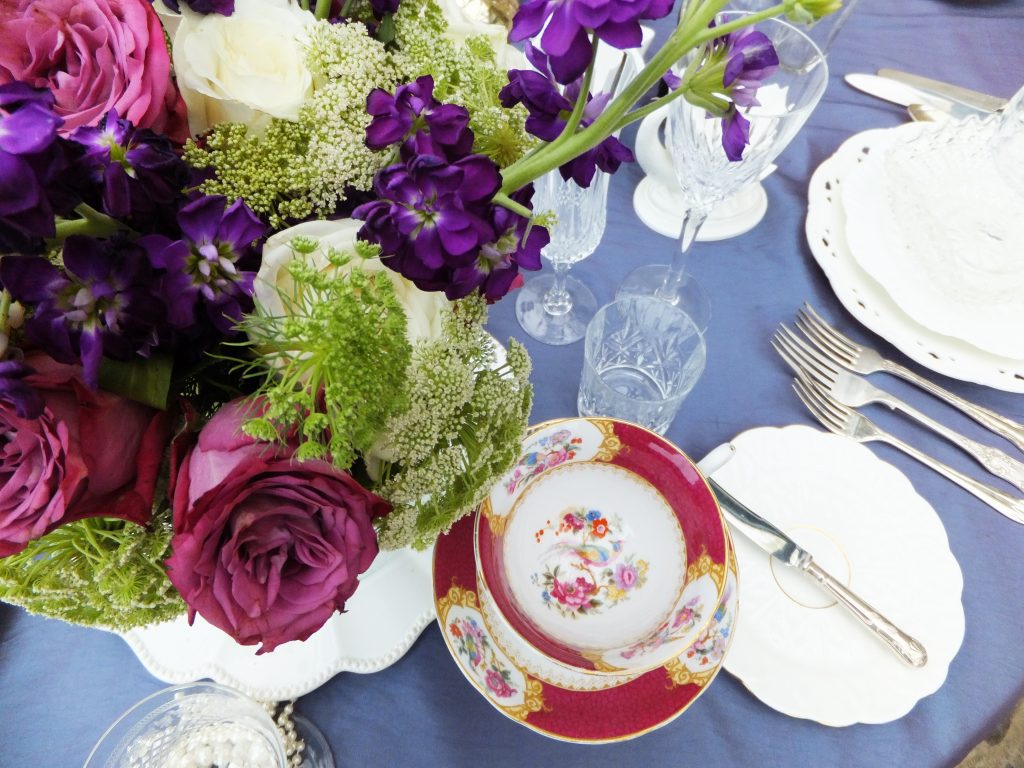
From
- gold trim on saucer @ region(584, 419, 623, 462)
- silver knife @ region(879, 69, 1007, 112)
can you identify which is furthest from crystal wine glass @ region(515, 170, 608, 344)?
silver knife @ region(879, 69, 1007, 112)

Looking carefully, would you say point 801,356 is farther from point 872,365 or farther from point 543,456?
point 543,456

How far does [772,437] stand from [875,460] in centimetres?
8

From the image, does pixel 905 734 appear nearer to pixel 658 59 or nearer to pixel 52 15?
pixel 658 59

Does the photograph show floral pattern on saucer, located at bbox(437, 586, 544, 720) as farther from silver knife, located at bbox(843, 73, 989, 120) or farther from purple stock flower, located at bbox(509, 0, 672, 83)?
silver knife, located at bbox(843, 73, 989, 120)

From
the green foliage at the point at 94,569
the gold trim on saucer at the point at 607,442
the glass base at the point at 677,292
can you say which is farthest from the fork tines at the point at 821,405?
the green foliage at the point at 94,569

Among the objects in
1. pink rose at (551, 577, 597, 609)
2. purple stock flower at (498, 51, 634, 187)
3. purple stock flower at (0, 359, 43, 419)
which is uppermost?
purple stock flower at (498, 51, 634, 187)

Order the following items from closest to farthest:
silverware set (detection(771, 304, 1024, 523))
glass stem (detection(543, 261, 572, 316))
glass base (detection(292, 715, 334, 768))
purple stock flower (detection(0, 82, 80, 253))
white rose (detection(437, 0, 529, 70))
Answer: purple stock flower (detection(0, 82, 80, 253)) → white rose (detection(437, 0, 529, 70)) → glass base (detection(292, 715, 334, 768)) → silverware set (detection(771, 304, 1024, 523)) → glass stem (detection(543, 261, 572, 316))

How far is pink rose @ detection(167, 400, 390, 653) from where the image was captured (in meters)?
0.25

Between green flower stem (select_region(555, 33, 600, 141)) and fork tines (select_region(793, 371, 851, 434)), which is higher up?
green flower stem (select_region(555, 33, 600, 141))

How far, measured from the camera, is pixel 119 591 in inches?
11.1

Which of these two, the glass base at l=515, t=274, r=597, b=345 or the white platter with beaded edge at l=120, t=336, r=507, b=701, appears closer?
the white platter with beaded edge at l=120, t=336, r=507, b=701

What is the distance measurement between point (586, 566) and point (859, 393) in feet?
1.00

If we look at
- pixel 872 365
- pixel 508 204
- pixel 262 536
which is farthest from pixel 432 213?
pixel 872 365

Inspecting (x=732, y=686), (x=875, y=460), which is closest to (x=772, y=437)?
(x=875, y=460)
